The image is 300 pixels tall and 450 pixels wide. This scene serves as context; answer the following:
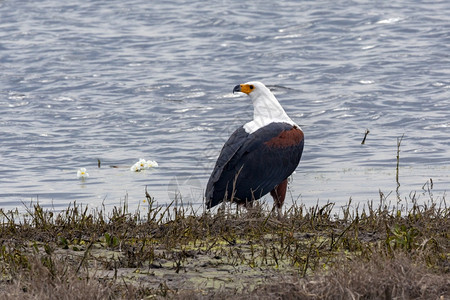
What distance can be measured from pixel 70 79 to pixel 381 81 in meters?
7.44

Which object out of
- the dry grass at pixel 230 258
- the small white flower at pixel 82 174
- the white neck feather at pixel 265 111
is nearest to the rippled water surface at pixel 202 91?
the small white flower at pixel 82 174

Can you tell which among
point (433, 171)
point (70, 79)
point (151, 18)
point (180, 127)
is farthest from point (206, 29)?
point (433, 171)

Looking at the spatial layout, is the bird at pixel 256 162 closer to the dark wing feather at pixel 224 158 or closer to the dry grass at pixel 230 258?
the dark wing feather at pixel 224 158

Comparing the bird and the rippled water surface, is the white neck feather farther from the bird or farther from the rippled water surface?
the rippled water surface

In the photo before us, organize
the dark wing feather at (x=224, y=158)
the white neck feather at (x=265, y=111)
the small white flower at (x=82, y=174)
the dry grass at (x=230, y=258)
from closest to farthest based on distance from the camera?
1. the dry grass at (x=230, y=258)
2. the dark wing feather at (x=224, y=158)
3. the white neck feather at (x=265, y=111)
4. the small white flower at (x=82, y=174)

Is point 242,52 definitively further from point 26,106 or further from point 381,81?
point 26,106

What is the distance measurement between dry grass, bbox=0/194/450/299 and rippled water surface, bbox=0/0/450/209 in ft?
5.45

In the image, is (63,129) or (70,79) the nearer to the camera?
(63,129)

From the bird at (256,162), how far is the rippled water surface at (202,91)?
28.8 inches

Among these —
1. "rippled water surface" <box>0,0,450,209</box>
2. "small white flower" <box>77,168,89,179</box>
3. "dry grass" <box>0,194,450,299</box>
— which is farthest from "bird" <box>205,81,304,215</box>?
"small white flower" <box>77,168,89,179</box>

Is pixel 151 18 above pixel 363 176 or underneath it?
above

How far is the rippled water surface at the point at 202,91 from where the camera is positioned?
10891mm

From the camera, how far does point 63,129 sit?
603 inches

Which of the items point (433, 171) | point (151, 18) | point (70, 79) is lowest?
point (433, 171)
